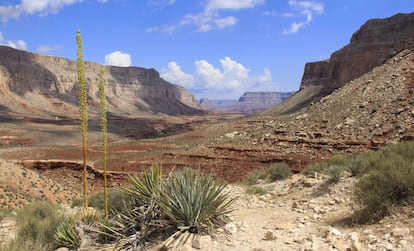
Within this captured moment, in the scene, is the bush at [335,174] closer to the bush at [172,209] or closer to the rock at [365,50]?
the bush at [172,209]

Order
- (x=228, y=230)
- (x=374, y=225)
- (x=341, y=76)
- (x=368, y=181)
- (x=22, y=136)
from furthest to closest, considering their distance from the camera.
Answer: (x=341, y=76), (x=22, y=136), (x=368, y=181), (x=228, y=230), (x=374, y=225)

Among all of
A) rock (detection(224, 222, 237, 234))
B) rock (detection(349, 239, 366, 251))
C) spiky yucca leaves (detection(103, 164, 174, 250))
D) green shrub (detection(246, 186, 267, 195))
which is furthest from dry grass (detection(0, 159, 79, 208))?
rock (detection(349, 239, 366, 251))

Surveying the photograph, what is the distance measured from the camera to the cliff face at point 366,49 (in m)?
55.7

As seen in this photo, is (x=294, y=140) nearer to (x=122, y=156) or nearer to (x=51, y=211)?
(x=122, y=156)

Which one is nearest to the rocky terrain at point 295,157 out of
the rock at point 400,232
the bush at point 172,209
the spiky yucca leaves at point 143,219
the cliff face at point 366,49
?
the rock at point 400,232

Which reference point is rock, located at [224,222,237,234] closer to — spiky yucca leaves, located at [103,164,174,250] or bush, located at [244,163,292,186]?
spiky yucca leaves, located at [103,164,174,250]

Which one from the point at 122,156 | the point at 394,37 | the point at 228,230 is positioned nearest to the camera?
the point at 228,230

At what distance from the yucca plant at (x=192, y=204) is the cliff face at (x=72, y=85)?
90394 millimetres

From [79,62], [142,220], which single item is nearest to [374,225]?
[142,220]

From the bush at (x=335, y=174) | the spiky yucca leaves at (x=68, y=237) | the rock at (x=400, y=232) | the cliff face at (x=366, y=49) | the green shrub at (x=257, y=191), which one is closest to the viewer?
the rock at (x=400, y=232)

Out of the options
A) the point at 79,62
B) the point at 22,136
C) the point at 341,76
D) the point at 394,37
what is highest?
the point at 394,37

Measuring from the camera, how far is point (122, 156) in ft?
92.6

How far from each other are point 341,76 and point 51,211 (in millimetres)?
61230

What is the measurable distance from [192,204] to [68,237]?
250 cm
